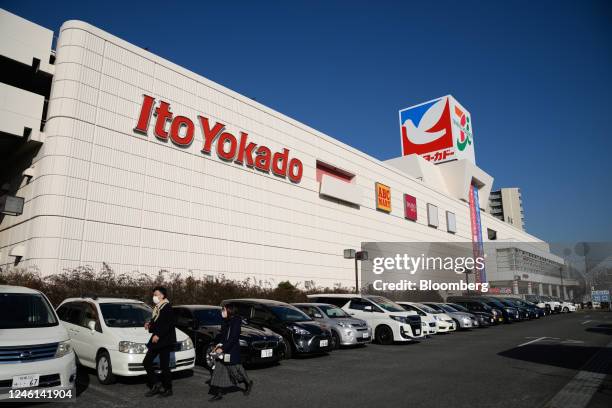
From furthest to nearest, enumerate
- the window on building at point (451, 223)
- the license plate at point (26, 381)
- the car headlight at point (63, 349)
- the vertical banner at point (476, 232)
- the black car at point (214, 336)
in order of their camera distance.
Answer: the vertical banner at point (476, 232) → the window on building at point (451, 223) → the black car at point (214, 336) → the car headlight at point (63, 349) → the license plate at point (26, 381)

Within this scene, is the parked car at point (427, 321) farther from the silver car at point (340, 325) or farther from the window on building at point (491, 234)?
the window on building at point (491, 234)

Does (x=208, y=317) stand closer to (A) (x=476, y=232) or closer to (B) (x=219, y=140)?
(B) (x=219, y=140)

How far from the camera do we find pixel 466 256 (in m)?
A: 62.3

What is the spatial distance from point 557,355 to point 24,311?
13.5 metres

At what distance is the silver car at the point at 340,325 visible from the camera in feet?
44.5

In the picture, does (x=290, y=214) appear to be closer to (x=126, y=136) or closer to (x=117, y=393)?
(x=126, y=136)

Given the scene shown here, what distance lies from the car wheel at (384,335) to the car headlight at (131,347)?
9997 mm

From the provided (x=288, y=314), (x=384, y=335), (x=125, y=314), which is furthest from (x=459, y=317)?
(x=125, y=314)

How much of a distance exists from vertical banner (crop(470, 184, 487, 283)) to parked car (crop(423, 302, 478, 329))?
4651 centimetres

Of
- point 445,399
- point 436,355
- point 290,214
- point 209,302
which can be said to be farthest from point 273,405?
point 290,214

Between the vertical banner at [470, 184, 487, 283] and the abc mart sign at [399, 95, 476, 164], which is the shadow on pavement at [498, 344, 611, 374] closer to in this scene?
the abc mart sign at [399, 95, 476, 164]

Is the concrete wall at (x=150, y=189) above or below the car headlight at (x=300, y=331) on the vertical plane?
above

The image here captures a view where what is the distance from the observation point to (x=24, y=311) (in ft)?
23.3

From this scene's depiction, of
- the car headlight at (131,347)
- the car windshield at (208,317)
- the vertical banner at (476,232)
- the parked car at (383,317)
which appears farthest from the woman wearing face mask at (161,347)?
the vertical banner at (476,232)
